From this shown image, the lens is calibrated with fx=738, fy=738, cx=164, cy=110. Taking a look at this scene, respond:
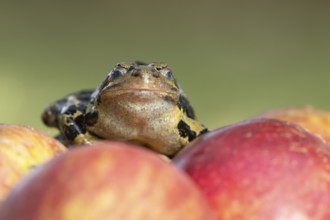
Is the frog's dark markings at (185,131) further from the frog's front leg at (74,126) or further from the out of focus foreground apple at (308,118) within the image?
the out of focus foreground apple at (308,118)

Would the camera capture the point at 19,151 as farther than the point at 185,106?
No

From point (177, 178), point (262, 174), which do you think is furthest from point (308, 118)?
point (177, 178)

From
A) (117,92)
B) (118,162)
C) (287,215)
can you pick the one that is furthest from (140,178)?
(117,92)

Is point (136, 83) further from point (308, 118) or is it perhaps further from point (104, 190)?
point (104, 190)

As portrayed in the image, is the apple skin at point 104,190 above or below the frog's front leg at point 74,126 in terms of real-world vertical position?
above

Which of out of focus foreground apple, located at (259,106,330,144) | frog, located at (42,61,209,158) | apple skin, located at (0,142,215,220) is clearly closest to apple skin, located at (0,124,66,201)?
apple skin, located at (0,142,215,220)

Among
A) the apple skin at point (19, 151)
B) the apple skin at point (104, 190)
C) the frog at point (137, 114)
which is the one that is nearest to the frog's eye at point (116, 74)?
the frog at point (137, 114)
